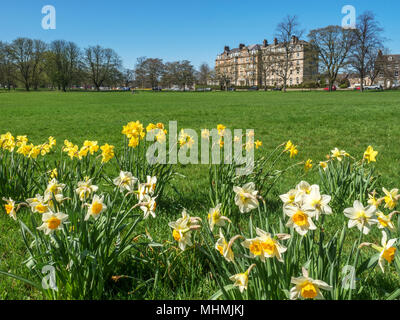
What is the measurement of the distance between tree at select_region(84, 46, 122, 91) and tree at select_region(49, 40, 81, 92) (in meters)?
5.23

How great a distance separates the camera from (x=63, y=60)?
60.1 metres

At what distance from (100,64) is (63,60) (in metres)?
13.2

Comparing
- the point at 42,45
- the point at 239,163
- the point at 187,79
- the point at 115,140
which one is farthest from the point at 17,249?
the point at 187,79

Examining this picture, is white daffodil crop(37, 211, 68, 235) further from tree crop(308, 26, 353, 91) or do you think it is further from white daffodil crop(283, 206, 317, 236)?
tree crop(308, 26, 353, 91)

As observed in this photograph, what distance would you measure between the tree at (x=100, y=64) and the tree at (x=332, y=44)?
44.1 m

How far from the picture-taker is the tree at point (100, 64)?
6938 centimetres

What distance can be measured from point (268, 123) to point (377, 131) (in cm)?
359

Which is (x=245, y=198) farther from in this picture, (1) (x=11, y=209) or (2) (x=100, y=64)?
(2) (x=100, y=64)

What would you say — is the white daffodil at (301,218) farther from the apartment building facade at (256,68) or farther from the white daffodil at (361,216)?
the apartment building facade at (256,68)

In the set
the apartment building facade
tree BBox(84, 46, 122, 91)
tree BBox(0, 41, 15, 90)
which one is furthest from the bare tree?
tree BBox(0, 41, 15, 90)
